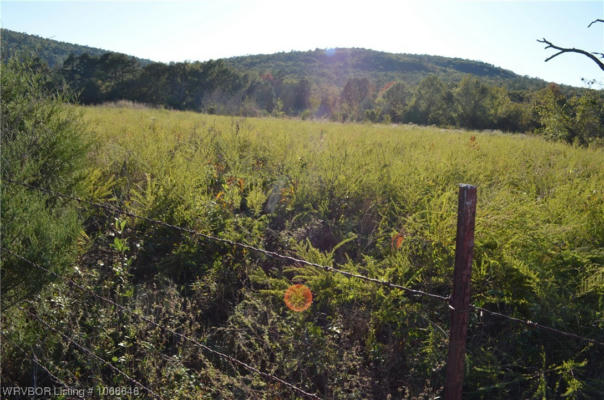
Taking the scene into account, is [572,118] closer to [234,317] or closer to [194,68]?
[234,317]

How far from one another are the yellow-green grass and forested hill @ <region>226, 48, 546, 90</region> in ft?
197

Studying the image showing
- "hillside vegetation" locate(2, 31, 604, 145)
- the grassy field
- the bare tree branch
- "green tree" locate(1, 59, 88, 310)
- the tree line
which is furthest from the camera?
the tree line

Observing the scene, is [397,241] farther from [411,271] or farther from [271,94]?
[271,94]

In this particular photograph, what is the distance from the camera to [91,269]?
3588 mm

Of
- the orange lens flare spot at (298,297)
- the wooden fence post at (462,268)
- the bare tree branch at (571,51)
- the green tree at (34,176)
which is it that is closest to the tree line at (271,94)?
the bare tree branch at (571,51)

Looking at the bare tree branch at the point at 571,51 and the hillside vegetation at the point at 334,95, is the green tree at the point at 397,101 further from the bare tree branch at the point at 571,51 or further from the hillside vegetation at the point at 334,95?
the bare tree branch at the point at 571,51

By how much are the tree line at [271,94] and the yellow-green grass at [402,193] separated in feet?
34.1

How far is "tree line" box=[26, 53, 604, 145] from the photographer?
2298 centimetres

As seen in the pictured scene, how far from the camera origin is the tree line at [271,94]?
22984 millimetres

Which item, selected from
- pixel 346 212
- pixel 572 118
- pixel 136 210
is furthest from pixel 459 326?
pixel 572 118

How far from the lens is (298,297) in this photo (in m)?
2.98

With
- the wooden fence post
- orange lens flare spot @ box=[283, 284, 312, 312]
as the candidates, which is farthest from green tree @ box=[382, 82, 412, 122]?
the wooden fence post

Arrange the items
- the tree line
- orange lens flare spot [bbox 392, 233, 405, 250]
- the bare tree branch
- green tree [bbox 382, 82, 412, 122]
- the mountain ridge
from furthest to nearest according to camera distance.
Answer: the mountain ridge
green tree [bbox 382, 82, 412, 122]
the tree line
the bare tree branch
orange lens flare spot [bbox 392, 233, 405, 250]

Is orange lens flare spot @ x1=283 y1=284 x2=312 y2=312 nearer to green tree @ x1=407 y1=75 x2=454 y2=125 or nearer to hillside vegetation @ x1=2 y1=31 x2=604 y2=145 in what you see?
hillside vegetation @ x1=2 y1=31 x2=604 y2=145
